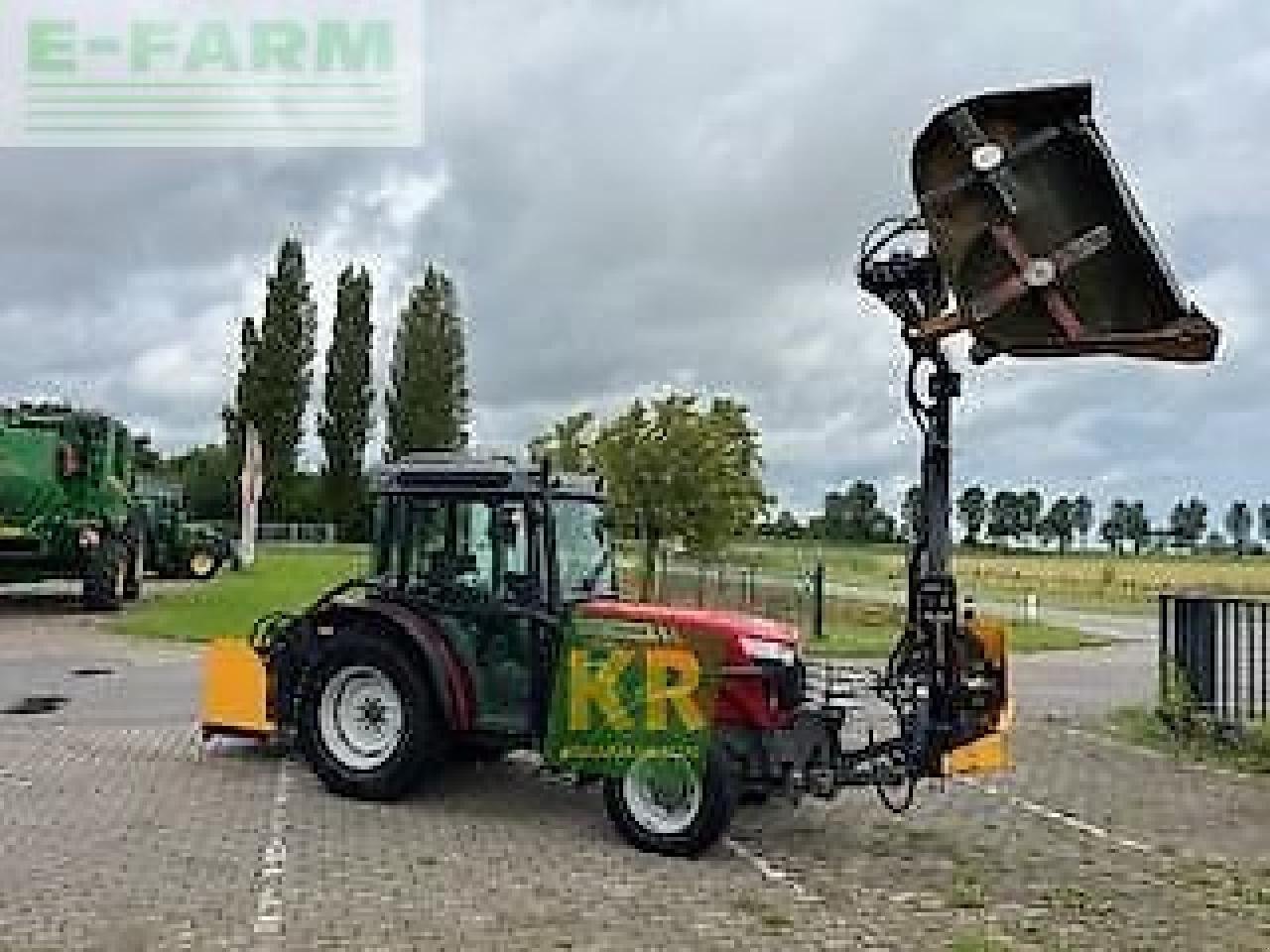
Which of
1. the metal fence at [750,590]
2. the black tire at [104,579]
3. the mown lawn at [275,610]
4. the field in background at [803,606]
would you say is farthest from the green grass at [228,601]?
the metal fence at [750,590]

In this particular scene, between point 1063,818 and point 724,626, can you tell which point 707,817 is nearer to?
point 724,626

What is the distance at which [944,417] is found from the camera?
9969mm

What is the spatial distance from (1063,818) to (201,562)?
31699 mm

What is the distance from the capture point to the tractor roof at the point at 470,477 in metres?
11.2

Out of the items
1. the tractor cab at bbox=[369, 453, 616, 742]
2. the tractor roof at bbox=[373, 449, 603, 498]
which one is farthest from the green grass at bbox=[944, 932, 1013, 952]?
the tractor roof at bbox=[373, 449, 603, 498]

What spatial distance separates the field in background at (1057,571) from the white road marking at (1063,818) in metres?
15.2

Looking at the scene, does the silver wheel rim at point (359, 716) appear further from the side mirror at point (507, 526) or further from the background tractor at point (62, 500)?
the background tractor at point (62, 500)

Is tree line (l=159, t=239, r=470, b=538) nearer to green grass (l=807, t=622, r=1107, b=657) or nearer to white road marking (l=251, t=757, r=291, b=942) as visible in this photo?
green grass (l=807, t=622, r=1107, b=657)

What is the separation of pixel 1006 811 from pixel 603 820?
295 centimetres

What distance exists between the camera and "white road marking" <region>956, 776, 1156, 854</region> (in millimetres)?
10844

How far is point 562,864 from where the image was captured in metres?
9.59

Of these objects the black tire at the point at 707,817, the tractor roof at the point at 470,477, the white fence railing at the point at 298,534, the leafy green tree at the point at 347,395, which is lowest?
the black tire at the point at 707,817

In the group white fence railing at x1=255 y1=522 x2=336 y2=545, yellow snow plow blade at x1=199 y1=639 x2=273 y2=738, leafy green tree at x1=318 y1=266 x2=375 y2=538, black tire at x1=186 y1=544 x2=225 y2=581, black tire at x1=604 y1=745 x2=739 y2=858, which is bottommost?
black tire at x1=604 y1=745 x2=739 y2=858

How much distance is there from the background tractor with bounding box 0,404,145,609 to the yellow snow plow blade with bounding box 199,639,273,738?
49.3ft
